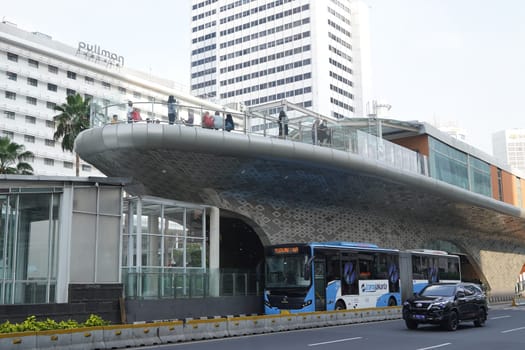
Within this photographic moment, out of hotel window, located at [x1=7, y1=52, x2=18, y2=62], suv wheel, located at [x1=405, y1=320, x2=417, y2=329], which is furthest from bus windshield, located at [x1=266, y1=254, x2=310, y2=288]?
hotel window, located at [x1=7, y1=52, x2=18, y2=62]

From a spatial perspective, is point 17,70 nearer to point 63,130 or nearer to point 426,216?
point 63,130

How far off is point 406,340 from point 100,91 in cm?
8011

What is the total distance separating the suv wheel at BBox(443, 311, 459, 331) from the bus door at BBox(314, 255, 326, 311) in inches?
231

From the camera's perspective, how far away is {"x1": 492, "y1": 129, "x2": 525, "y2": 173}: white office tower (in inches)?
7402

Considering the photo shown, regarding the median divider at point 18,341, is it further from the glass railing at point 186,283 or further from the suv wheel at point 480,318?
the suv wheel at point 480,318

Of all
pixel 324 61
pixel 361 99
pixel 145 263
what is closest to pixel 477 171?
pixel 145 263

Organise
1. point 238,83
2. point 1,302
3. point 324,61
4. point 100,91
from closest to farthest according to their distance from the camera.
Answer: point 1,302, point 100,91, point 324,61, point 238,83

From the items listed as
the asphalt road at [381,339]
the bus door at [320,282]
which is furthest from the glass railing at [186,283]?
the asphalt road at [381,339]

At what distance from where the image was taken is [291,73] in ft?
426

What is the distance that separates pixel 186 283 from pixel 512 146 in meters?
187

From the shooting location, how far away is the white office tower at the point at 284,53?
12838 cm

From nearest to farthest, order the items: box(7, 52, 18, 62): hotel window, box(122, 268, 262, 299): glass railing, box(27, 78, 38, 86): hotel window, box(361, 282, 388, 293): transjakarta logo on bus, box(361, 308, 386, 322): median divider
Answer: box(122, 268, 262, 299): glass railing < box(361, 308, 386, 322): median divider < box(361, 282, 388, 293): transjakarta logo on bus < box(7, 52, 18, 62): hotel window < box(27, 78, 38, 86): hotel window

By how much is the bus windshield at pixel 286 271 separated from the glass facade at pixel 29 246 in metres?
9.08

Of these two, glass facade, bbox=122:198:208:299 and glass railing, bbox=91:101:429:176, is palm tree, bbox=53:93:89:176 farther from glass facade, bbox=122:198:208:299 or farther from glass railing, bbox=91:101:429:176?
glass facade, bbox=122:198:208:299
